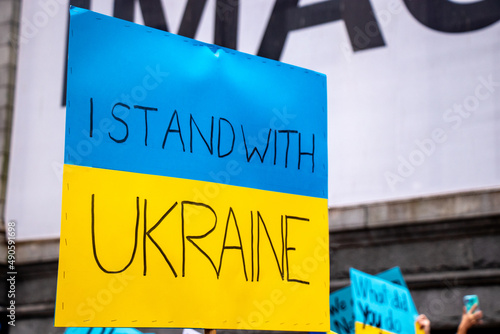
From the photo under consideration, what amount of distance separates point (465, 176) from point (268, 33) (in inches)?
114

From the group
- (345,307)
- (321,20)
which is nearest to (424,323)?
(345,307)

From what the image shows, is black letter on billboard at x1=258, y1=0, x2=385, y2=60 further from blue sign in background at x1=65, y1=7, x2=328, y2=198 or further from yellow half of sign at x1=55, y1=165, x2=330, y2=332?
yellow half of sign at x1=55, y1=165, x2=330, y2=332

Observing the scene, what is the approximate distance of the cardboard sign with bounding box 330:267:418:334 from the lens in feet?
17.7

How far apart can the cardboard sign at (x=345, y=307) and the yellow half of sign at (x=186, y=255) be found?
2.48 metres

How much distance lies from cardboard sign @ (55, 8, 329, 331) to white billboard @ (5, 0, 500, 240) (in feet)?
15.4

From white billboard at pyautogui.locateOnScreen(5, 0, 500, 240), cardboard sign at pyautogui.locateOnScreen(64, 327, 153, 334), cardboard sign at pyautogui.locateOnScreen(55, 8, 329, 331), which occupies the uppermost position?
white billboard at pyautogui.locateOnScreen(5, 0, 500, 240)

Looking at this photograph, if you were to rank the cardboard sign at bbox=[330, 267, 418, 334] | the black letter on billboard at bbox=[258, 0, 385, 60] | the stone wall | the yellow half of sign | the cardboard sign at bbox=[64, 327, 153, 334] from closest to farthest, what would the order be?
1. the yellow half of sign
2. the cardboard sign at bbox=[64, 327, 153, 334]
3. the cardboard sign at bbox=[330, 267, 418, 334]
4. the stone wall
5. the black letter on billboard at bbox=[258, 0, 385, 60]

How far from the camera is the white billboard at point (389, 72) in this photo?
7539mm

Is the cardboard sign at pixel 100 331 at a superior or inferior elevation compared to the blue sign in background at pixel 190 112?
inferior

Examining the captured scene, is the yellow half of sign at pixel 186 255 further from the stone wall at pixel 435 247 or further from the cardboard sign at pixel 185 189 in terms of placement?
the stone wall at pixel 435 247

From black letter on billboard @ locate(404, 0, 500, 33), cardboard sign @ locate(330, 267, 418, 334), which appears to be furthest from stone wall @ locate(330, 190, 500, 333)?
cardboard sign @ locate(330, 267, 418, 334)

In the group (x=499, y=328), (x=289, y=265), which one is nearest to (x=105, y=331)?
(x=289, y=265)

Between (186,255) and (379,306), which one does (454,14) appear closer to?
(379,306)

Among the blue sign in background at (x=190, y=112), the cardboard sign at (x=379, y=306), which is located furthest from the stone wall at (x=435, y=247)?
the blue sign in background at (x=190, y=112)
